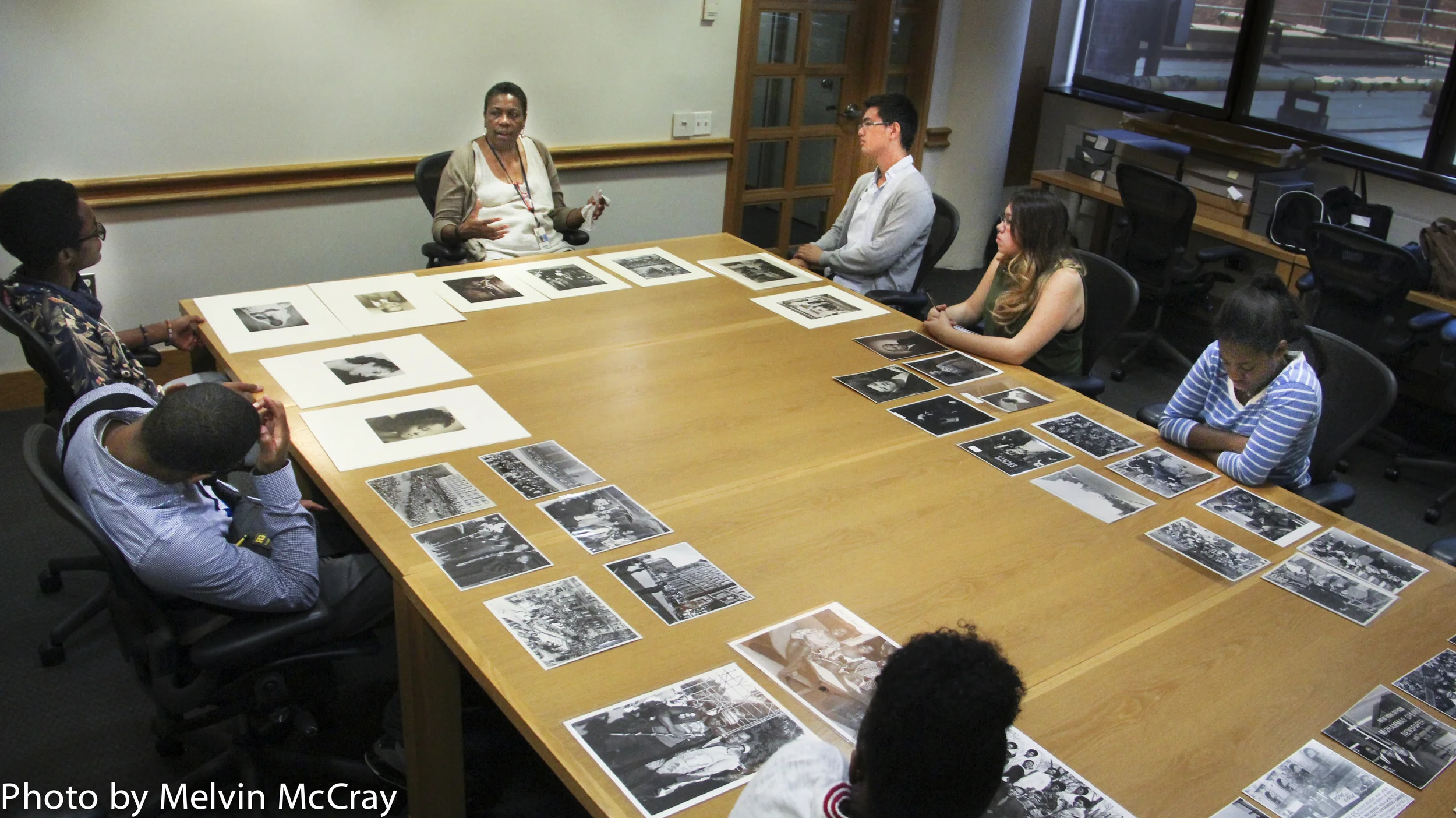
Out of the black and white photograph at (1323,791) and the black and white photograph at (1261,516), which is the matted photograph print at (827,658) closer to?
the black and white photograph at (1323,791)

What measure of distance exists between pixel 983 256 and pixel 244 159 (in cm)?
402

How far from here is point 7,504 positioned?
3.27 metres

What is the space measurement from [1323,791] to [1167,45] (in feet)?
16.9

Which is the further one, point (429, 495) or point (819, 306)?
point (819, 306)

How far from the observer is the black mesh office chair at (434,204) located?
12.2 feet

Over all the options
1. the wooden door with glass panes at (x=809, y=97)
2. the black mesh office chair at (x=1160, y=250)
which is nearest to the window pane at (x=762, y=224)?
the wooden door with glass panes at (x=809, y=97)

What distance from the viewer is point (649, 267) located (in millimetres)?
3539

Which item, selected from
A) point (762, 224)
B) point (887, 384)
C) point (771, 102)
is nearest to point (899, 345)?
point (887, 384)

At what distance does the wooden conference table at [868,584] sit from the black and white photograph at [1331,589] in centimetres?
2

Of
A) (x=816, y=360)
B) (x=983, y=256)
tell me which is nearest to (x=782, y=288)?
(x=816, y=360)

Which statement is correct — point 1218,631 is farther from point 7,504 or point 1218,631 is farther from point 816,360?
point 7,504

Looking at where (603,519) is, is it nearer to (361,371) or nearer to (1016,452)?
(361,371)

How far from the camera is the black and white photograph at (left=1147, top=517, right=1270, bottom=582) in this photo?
2.04 meters

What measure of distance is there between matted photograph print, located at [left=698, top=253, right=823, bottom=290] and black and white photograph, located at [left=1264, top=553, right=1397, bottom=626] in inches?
71.9
